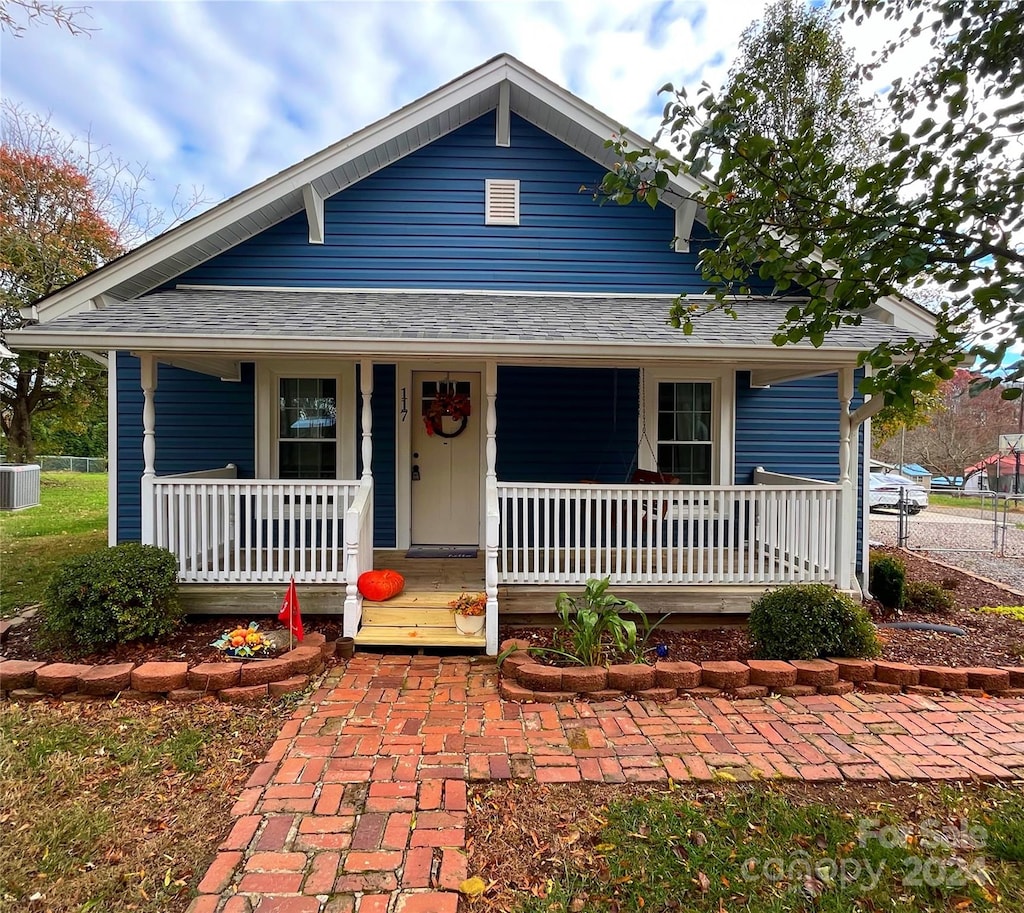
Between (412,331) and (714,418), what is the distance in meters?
3.91

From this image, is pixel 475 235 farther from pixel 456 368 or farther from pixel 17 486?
pixel 17 486

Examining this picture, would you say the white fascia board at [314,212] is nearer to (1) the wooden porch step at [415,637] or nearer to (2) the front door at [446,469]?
(2) the front door at [446,469]

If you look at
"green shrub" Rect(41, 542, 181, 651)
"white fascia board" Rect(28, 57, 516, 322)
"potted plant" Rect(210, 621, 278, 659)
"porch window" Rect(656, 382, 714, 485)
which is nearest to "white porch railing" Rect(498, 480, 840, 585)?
"porch window" Rect(656, 382, 714, 485)

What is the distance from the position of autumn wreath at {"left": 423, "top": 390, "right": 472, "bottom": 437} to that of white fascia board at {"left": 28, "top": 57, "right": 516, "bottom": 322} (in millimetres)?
2734

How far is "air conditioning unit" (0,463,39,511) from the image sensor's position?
40.6ft

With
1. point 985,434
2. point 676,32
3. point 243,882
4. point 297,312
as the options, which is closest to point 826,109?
point 676,32

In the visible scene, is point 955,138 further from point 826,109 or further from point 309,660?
point 826,109

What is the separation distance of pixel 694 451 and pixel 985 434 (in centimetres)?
2898

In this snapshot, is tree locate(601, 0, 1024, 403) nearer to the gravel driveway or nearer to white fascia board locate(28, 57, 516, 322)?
white fascia board locate(28, 57, 516, 322)

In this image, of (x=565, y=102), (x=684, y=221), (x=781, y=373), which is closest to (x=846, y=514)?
(x=781, y=373)

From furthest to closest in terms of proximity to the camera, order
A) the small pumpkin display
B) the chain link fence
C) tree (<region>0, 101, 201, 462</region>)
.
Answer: the chain link fence < tree (<region>0, 101, 201, 462</region>) < the small pumpkin display

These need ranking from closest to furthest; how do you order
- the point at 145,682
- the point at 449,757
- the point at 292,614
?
the point at 449,757 < the point at 145,682 < the point at 292,614

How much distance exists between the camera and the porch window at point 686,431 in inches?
268

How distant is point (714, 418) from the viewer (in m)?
6.79
